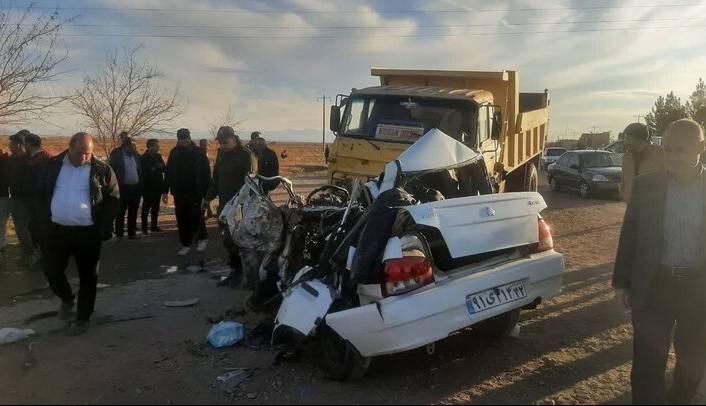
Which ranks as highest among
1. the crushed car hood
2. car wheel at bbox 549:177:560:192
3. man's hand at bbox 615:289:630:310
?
the crushed car hood

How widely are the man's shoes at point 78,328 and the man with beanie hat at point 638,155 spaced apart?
4977 millimetres

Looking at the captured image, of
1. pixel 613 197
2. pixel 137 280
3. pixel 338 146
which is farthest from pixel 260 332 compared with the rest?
pixel 613 197

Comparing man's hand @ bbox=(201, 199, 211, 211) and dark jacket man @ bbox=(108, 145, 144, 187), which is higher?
dark jacket man @ bbox=(108, 145, 144, 187)

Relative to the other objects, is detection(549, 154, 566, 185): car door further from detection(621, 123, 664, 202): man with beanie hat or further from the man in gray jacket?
the man in gray jacket

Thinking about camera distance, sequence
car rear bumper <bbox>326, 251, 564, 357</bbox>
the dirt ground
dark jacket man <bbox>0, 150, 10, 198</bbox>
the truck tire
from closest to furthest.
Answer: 1. car rear bumper <bbox>326, 251, 564, 357</bbox>
2. the dirt ground
3. dark jacket man <bbox>0, 150, 10, 198</bbox>
4. the truck tire

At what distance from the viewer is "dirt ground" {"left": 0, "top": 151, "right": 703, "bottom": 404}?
12.5ft

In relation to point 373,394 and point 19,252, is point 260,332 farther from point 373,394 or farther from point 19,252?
point 19,252

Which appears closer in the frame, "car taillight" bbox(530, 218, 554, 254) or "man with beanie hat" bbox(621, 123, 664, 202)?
"car taillight" bbox(530, 218, 554, 254)

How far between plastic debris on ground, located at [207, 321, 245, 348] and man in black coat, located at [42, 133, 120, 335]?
1318 millimetres

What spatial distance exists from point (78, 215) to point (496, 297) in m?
3.67

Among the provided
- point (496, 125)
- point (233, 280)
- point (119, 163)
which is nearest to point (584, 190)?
point (496, 125)

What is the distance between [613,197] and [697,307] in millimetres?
15248

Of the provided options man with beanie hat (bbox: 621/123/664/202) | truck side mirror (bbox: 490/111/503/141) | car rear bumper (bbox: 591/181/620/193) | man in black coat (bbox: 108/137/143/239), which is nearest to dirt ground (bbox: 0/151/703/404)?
man with beanie hat (bbox: 621/123/664/202)

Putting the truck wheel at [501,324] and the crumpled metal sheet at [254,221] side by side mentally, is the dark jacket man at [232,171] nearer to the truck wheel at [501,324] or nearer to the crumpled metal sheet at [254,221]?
the crumpled metal sheet at [254,221]
